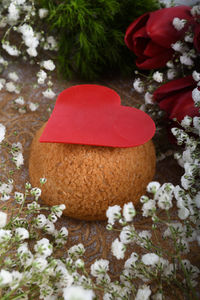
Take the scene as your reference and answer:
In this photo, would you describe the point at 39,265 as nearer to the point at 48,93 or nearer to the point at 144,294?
the point at 144,294

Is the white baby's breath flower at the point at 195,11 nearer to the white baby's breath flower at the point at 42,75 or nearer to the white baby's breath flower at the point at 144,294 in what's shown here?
the white baby's breath flower at the point at 42,75

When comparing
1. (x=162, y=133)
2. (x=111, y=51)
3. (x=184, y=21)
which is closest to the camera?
(x=184, y=21)

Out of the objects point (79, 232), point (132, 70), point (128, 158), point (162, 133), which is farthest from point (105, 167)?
point (132, 70)

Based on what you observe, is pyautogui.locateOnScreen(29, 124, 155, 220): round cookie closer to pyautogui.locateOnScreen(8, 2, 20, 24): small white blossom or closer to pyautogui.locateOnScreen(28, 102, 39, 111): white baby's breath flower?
pyautogui.locateOnScreen(28, 102, 39, 111): white baby's breath flower

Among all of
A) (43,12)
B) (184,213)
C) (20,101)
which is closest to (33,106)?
(20,101)

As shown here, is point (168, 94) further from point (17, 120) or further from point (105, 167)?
point (17, 120)

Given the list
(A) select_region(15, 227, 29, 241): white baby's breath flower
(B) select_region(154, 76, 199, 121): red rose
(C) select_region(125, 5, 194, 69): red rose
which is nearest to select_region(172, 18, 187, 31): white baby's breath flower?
(C) select_region(125, 5, 194, 69): red rose
